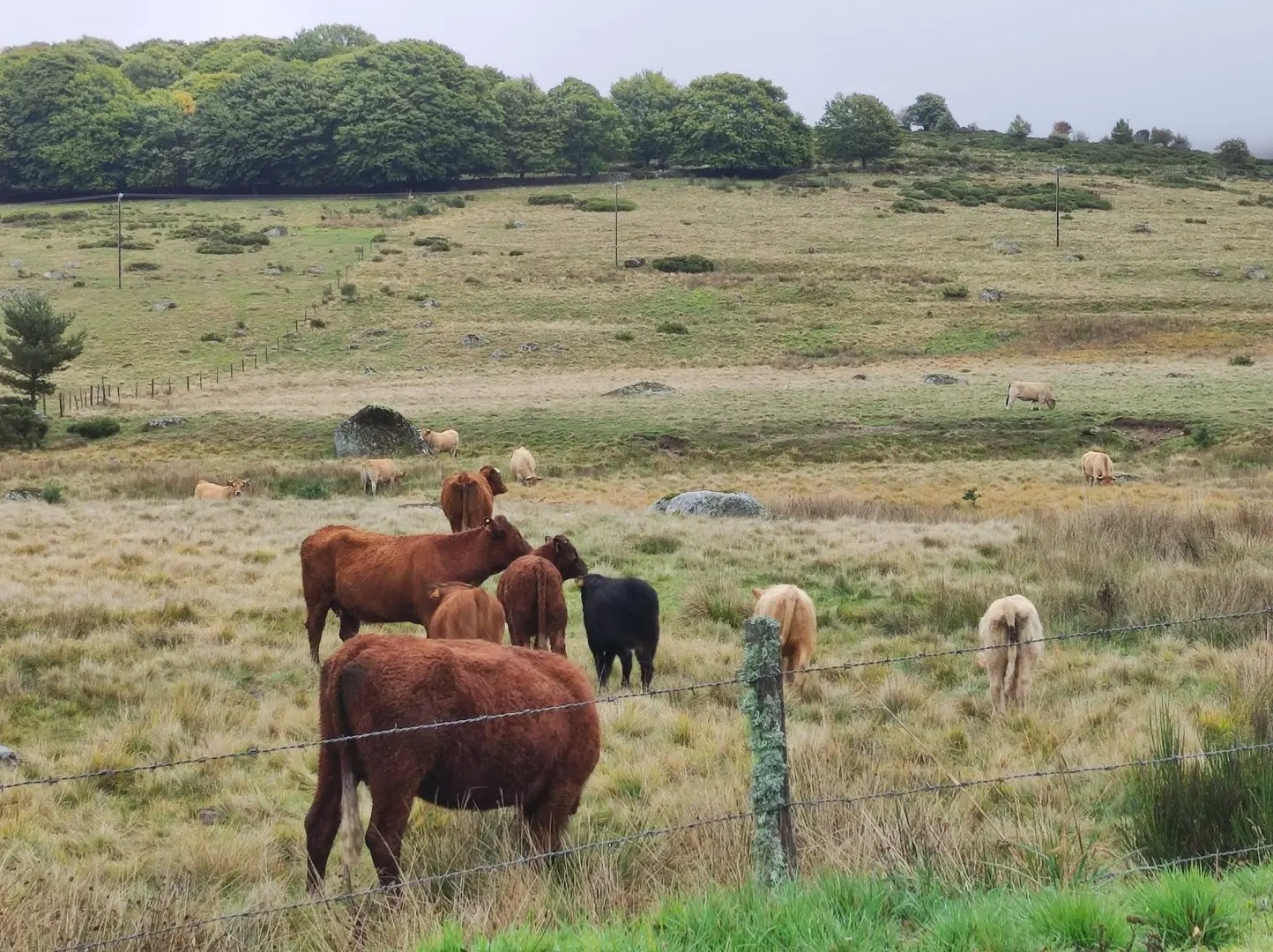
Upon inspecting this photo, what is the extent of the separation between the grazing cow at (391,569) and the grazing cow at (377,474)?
16893mm

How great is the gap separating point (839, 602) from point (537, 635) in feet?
17.7

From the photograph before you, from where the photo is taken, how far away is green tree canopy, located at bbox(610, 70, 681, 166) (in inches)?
4656

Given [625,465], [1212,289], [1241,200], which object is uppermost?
[1241,200]

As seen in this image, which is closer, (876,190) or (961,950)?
(961,950)

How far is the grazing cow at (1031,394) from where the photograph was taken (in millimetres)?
39125

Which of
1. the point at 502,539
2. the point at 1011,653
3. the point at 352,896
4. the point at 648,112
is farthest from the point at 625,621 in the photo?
the point at 648,112

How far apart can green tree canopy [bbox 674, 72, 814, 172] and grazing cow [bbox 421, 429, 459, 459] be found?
268 feet

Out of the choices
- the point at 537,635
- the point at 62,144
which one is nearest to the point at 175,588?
the point at 537,635

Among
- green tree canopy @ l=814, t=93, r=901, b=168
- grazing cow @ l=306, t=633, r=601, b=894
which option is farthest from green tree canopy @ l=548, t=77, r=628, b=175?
grazing cow @ l=306, t=633, r=601, b=894

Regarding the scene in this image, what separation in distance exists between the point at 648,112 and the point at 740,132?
73.5 ft

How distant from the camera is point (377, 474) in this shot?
28469 mm

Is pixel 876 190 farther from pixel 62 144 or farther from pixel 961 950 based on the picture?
pixel 961 950

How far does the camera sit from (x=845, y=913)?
462 centimetres

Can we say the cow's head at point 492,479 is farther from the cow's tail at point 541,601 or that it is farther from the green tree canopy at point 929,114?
the green tree canopy at point 929,114
